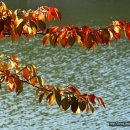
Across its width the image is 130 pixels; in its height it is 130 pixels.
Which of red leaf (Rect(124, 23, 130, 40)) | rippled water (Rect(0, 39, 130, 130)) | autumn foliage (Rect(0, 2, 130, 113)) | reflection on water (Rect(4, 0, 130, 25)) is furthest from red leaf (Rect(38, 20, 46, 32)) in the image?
reflection on water (Rect(4, 0, 130, 25))

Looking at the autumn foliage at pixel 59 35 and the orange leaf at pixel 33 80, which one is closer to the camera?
the autumn foliage at pixel 59 35

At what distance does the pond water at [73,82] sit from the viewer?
18.8 metres

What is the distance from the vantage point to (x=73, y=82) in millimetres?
25297

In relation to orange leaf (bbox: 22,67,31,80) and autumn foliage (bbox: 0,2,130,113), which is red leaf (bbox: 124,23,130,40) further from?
orange leaf (bbox: 22,67,31,80)

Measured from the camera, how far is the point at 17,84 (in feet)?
9.52

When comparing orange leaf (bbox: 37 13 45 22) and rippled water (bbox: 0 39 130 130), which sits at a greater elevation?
orange leaf (bbox: 37 13 45 22)

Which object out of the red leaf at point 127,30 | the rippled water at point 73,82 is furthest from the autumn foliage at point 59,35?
the rippled water at point 73,82

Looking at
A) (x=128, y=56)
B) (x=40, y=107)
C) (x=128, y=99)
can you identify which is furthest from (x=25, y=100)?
(x=128, y=56)

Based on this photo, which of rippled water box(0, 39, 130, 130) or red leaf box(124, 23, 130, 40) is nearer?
red leaf box(124, 23, 130, 40)

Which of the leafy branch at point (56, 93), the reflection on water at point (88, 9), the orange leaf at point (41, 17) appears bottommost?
the leafy branch at point (56, 93)

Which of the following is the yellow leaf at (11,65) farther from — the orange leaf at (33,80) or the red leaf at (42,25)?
the red leaf at (42,25)

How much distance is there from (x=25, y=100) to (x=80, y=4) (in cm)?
4137

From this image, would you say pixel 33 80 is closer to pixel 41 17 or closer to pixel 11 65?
pixel 11 65

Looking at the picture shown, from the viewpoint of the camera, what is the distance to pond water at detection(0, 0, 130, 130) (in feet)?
61.6
